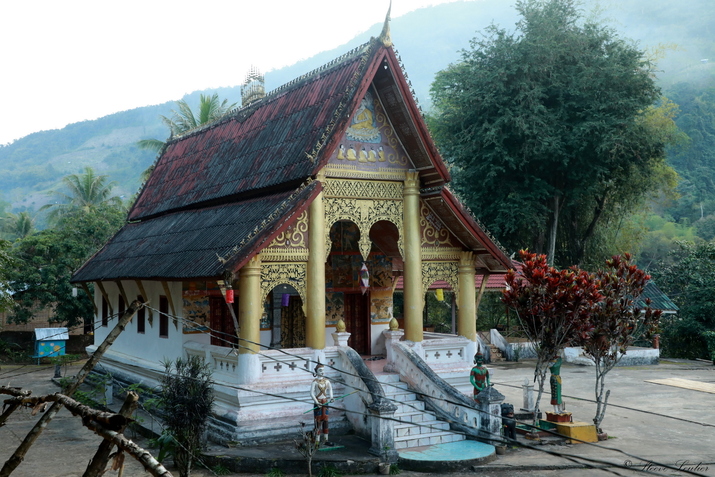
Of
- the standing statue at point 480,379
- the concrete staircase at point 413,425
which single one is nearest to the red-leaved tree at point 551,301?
the standing statue at point 480,379

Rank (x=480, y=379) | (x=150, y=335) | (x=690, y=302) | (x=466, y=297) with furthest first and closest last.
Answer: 1. (x=690, y=302)
2. (x=150, y=335)
3. (x=466, y=297)
4. (x=480, y=379)

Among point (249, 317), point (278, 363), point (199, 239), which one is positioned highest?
point (199, 239)

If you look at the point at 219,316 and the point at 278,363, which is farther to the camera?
the point at 219,316

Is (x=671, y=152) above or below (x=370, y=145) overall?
above

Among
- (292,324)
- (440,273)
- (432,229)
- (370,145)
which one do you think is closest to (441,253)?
(440,273)

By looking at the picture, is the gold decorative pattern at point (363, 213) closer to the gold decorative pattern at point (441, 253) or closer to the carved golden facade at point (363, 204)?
the carved golden facade at point (363, 204)

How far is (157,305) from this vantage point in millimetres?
17953

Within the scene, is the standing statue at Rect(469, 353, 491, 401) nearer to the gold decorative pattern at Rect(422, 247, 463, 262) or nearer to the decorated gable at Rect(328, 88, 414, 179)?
the gold decorative pattern at Rect(422, 247, 463, 262)

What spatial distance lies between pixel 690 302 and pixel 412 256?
21708 millimetres

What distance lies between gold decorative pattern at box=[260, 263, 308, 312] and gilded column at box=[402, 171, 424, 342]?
2578mm

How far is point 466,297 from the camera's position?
16.4 meters

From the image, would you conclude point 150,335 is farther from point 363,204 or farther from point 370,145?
point 370,145

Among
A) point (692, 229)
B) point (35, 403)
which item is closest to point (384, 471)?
point (35, 403)

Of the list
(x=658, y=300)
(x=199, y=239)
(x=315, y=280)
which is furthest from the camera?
(x=658, y=300)
